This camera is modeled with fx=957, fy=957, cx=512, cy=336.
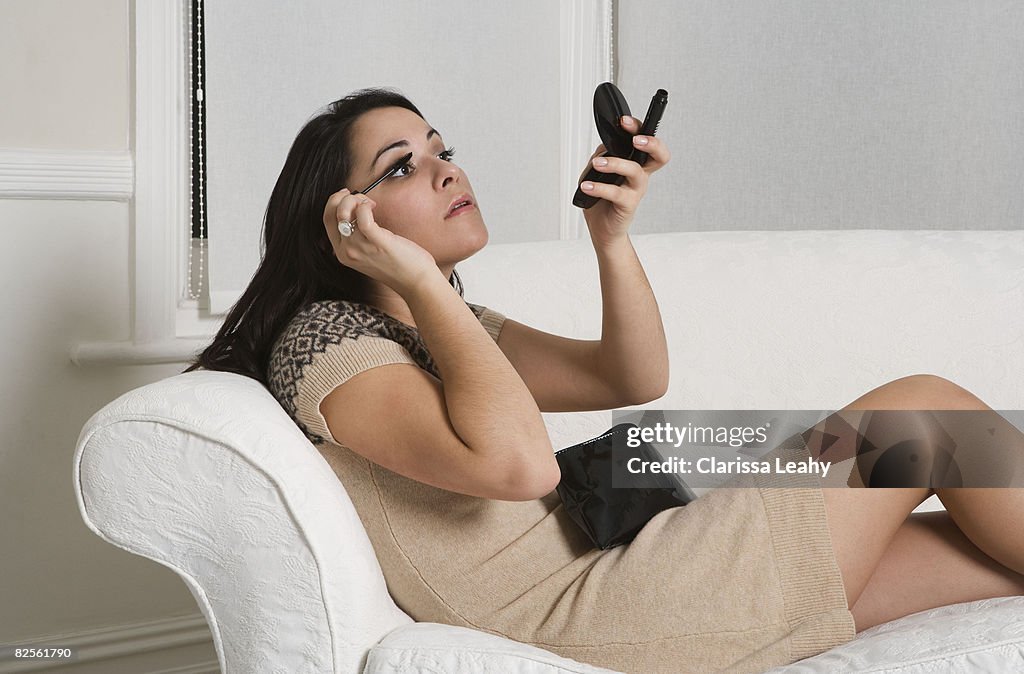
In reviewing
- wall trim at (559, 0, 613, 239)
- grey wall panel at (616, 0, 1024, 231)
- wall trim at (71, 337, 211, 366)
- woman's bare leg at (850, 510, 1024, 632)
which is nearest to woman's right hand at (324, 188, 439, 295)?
woman's bare leg at (850, 510, 1024, 632)

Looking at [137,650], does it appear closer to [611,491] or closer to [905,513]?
[611,491]

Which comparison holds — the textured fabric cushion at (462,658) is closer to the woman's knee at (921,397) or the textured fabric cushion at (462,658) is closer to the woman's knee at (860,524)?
the woman's knee at (860,524)

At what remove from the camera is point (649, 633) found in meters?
1.01

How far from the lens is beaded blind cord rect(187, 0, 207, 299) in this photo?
1890 mm

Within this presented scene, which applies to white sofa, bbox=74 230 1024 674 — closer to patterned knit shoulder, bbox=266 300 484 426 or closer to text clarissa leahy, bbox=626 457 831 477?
patterned knit shoulder, bbox=266 300 484 426

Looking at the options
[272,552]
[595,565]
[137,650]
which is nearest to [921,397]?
[595,565]

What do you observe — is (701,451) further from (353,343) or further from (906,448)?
(353,343)

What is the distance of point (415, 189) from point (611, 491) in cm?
44

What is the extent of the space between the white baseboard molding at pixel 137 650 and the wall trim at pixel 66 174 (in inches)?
33.2

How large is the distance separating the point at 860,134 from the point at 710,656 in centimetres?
169

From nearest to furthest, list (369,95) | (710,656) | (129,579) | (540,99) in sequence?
(710,656) → (369,95) → (129,579) → (540,99)

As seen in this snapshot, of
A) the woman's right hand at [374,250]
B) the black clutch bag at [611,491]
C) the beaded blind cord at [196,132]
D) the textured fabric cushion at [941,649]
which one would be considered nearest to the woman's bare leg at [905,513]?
the textured fabric cushion at [941,649]

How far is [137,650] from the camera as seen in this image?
192 centimetres

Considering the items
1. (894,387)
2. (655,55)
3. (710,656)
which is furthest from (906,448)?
(655,55)
